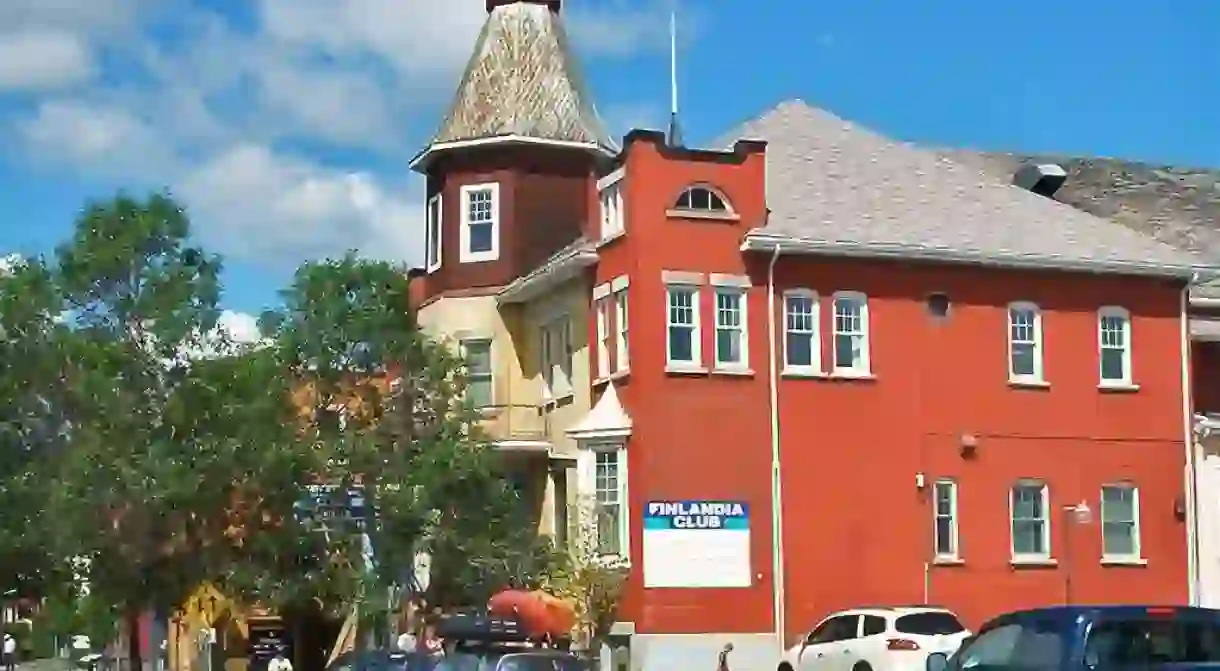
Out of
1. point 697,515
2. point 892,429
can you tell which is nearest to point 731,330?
point 697,515

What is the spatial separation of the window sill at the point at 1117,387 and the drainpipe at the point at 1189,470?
4.10 feet

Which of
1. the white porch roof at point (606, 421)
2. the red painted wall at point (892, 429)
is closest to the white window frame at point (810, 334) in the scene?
the red painted wall at point (892, 429)

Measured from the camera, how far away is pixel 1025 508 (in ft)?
126

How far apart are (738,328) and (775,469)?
2.75 metres

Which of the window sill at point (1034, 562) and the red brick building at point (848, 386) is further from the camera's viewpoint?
the window sill at point (1034, 562)

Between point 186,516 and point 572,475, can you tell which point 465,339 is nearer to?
point 572,475

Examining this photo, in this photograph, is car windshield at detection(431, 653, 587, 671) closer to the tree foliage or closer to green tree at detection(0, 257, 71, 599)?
the tree foliage

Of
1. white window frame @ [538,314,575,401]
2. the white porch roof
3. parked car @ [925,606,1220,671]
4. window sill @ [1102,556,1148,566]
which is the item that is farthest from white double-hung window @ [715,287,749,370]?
parked car @ [925,606,1220,671]

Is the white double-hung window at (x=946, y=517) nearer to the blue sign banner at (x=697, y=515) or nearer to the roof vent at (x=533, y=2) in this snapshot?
the blue sign banner at (x=697, y=515)

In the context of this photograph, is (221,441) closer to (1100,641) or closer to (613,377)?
(613,377)

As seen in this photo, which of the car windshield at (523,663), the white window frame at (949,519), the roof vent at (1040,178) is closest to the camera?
the car windshield at (523,663)

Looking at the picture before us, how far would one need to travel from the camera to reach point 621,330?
3659cm

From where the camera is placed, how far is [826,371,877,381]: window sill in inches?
1454

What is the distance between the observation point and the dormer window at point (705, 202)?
36125 mm
